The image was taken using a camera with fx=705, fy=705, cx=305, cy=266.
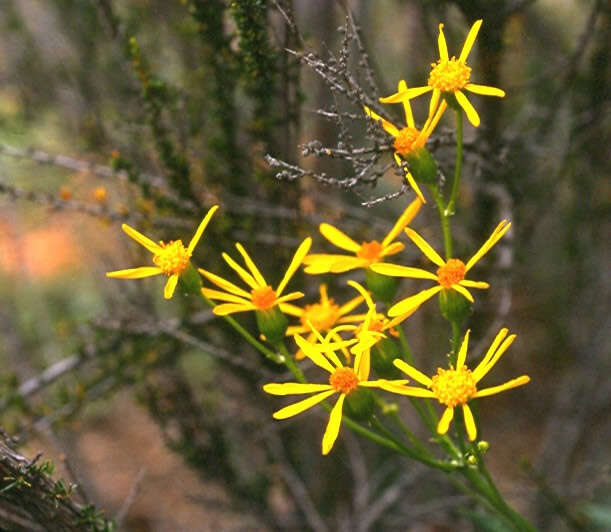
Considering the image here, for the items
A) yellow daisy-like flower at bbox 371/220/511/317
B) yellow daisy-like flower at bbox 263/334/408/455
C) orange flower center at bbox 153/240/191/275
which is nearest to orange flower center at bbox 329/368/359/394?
yellow daisy-like flower at bbox 263/334/408/455

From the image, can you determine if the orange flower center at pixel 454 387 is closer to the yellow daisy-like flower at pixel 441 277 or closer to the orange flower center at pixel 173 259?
the yellow daisy-like flower at pixel 441 277

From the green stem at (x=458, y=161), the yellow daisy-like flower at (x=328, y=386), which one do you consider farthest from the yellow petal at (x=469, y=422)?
the green stem at (x=458, y=161)

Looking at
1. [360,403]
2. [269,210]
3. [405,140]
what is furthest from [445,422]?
[269,210]

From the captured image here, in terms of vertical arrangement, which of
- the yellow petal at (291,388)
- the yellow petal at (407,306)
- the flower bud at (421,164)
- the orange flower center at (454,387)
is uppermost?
the flower bud at (421,164)

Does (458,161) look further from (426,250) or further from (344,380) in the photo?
(344,380)

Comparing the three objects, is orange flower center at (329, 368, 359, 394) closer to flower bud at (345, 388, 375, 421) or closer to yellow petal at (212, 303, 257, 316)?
flower bud at (345, 388, 375, 421)

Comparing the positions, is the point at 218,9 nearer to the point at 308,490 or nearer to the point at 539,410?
the point at 308,490
